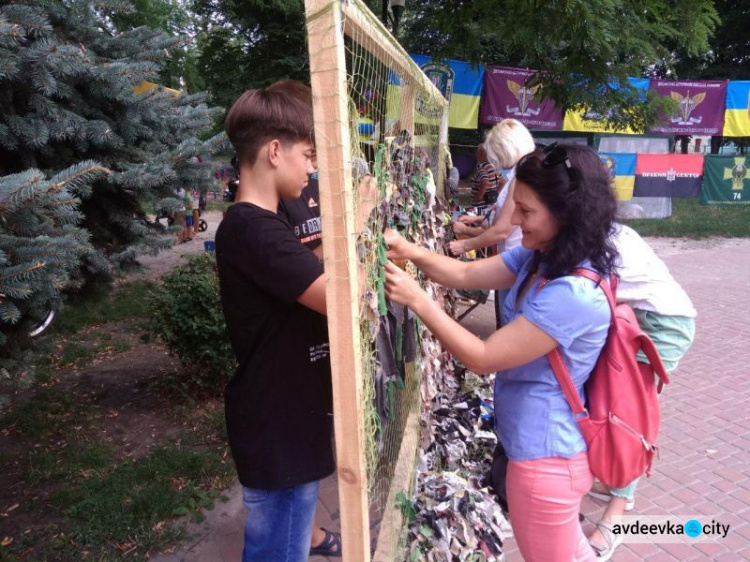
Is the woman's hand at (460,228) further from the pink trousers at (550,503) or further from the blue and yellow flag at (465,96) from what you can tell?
the blue and yellow flag at (465,96)

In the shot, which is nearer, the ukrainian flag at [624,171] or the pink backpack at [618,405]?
the pink backpack at [618,405]

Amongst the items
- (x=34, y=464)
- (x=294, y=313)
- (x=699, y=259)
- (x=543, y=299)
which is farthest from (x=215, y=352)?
(x=699, y=259)

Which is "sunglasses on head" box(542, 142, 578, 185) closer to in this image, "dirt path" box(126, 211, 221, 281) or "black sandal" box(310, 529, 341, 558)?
"black sandal" box(310, 529, 341, 558)

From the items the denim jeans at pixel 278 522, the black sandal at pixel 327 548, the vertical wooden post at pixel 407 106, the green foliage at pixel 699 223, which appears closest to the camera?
the denim jeans at pixel 278 522

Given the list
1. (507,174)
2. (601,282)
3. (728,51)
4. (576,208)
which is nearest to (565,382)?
(601,282)

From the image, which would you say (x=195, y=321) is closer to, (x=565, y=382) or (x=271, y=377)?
(x=271, y=377)

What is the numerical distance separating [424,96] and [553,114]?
10728 mm

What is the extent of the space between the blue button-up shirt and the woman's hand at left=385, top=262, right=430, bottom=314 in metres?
0.32

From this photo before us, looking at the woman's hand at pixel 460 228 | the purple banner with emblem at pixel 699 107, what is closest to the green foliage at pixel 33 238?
the woman's hand at pixel 460 228

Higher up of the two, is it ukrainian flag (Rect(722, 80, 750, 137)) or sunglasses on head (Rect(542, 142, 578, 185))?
ukrainian flag (Rect(722, 80, 750, 137))

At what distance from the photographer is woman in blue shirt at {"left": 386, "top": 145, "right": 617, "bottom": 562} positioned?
1.57 meters

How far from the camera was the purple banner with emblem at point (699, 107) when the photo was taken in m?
12.9

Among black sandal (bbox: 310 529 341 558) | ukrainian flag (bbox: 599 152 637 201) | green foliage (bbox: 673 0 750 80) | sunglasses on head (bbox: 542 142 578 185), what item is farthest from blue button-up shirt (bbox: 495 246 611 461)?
green foliage (bbox: 673 0 750 80)

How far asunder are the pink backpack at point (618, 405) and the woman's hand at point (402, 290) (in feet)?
1.51
